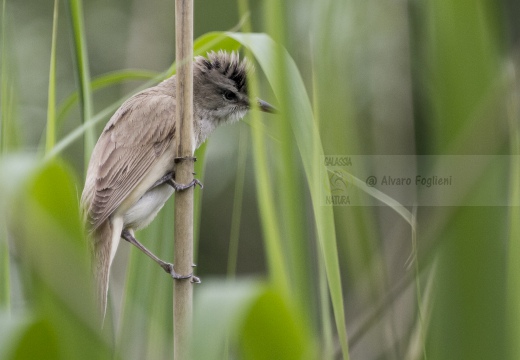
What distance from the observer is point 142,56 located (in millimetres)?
3164

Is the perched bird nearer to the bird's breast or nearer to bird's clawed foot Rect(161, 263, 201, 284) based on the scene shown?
the bird's breast

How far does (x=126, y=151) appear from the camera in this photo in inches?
72.5

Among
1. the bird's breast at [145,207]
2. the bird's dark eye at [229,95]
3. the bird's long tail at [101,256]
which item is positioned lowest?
the bird's long tail at [101,256]

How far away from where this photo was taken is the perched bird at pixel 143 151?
1724 mm

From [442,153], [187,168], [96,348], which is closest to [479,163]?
[442,153]

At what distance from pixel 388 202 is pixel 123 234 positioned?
2.95 ft

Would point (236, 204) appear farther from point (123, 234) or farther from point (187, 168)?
point (123, 234)

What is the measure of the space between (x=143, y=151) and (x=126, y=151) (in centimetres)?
4

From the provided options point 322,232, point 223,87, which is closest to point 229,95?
point 223,87
